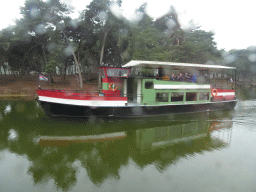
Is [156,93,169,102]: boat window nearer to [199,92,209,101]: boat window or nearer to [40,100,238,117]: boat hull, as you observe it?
[40,100,238,117]: boat hull

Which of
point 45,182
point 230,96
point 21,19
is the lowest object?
point 45,182

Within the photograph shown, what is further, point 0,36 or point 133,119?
point 0,36

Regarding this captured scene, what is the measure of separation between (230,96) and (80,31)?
21108 millimetres

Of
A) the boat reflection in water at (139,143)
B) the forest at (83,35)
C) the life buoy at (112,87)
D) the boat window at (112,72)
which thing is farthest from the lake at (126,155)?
the forest at (83,35)

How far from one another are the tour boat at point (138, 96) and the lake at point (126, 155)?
0.78m

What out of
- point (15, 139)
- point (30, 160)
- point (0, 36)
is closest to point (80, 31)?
point (0, 36)

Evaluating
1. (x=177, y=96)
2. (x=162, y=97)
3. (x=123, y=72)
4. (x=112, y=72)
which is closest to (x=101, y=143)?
(x=112, y=72)

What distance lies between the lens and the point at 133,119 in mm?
11281

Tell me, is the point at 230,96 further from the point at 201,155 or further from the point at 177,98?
the point at 201,155

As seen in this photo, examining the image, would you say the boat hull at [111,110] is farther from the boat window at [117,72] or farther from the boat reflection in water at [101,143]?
the boat window at [117,72]

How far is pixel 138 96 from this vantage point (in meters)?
11.3

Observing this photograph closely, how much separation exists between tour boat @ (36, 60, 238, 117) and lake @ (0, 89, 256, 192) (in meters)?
0.78

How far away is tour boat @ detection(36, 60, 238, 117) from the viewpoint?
33.5 ft

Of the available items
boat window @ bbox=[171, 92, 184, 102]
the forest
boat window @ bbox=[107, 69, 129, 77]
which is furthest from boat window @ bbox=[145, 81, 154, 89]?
the forest
